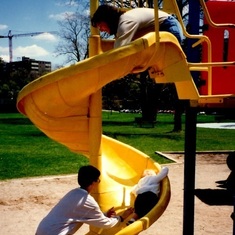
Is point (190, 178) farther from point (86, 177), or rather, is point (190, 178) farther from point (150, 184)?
point (86, 177)

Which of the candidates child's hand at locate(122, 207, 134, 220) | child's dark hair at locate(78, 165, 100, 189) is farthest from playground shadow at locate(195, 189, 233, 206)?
child's dark hair at locate(78, 165, 100, 189)

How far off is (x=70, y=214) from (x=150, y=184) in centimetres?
130

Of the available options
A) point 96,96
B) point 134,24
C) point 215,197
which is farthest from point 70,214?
point 215,197

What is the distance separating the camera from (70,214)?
3.50m

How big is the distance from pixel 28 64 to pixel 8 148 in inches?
2442

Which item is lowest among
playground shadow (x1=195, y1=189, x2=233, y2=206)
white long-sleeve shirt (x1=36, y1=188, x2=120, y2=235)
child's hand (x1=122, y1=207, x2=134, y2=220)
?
playground shadow (x1=195, y1=189, x2=233, y2=206)

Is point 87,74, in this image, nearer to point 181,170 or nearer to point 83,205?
point 83,205

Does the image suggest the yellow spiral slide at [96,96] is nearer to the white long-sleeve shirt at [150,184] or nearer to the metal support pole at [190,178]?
the white long-sleeve shirt at [150,184]

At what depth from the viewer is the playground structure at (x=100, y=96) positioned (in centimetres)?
333

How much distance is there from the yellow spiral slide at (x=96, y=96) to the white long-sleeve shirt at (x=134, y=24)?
168 millimetres

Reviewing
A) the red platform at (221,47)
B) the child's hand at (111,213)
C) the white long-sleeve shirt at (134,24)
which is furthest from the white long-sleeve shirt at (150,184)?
the white long-sleeve shirt at (134,24)

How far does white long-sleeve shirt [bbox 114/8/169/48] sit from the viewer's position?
335 centimetres

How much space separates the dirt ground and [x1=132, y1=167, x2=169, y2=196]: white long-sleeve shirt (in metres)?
0.86

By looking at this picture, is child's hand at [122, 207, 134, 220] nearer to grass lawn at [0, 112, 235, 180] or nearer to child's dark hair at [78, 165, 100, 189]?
child's dark hair at [78, 165, 100, 189]
